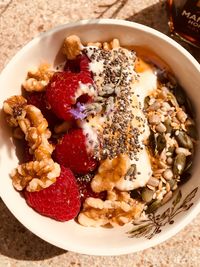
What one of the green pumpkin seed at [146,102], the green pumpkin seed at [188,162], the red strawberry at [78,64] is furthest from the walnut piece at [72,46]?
the green pumpkin seed at [188,162]

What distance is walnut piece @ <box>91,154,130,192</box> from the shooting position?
76cm

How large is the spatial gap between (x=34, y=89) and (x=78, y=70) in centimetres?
7

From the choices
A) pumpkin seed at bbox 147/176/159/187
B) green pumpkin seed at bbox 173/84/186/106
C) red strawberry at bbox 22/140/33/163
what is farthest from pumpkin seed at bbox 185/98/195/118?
red strawberry at bbox 22/140/33/163

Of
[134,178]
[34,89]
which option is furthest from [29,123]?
[134,178]

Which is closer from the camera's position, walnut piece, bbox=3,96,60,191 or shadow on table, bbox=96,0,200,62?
walnut piece, bbox=3,96,60,191

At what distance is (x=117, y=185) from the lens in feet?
2.54

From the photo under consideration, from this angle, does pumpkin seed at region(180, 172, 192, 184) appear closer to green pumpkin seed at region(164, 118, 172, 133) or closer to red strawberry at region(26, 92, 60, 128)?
green pumpkin seed at region(164, 118, 172, 133)

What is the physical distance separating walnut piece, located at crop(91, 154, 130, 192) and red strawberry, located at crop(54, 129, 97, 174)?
0.02 metres

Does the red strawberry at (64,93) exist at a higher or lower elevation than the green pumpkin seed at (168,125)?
higher

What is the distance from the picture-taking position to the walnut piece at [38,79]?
79cm

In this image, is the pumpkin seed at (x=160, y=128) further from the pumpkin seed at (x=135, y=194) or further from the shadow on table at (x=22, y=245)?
the shadow on table at (x=22, y=245)

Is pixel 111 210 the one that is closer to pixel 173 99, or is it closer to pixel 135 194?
pixel 135 194

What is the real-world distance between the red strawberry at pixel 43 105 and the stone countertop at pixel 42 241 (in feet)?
0.51

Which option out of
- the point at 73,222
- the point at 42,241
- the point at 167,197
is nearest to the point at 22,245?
the point at 42,241
